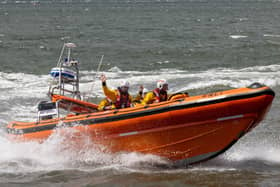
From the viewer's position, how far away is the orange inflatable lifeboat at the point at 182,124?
10.2m

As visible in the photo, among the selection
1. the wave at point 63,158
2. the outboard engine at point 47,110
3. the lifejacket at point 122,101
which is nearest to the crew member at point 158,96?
the lifejacket at point 122,101

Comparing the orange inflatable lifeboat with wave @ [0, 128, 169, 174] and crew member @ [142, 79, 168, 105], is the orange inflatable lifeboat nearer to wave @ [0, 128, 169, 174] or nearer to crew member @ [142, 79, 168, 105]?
wave @ [0, 128, 169, 174]

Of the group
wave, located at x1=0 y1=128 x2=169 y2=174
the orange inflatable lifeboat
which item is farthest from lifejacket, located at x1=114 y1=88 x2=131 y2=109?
wave, located at x1=0 y1=128 x2=169 y2=174

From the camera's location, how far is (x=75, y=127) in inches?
456

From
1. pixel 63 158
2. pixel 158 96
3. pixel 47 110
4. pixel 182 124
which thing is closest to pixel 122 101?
pixel 158 96

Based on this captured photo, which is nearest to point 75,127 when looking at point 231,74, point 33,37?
point 231,74

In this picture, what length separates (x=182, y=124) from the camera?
34.9 feet

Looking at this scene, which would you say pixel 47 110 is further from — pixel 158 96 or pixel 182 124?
pixel 182 124

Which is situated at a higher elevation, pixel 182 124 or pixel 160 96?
pixel 160 96

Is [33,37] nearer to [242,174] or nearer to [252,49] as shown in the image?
[252,49]

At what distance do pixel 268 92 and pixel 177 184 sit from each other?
7.95 feet

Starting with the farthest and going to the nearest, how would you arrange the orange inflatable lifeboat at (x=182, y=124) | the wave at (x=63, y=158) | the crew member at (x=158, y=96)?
the wave at (x=63, y=158) < the crew member at (x=158, y=96) < the orange inflatable lifeboat at (x=182, y=124)

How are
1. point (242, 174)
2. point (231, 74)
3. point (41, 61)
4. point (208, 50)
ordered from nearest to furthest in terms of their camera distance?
point (242, 174) → point (231, 74) → point (41, 61) → point (208, 50)

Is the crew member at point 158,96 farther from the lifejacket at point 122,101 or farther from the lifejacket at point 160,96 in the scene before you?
the lifejacket at point 122,101
